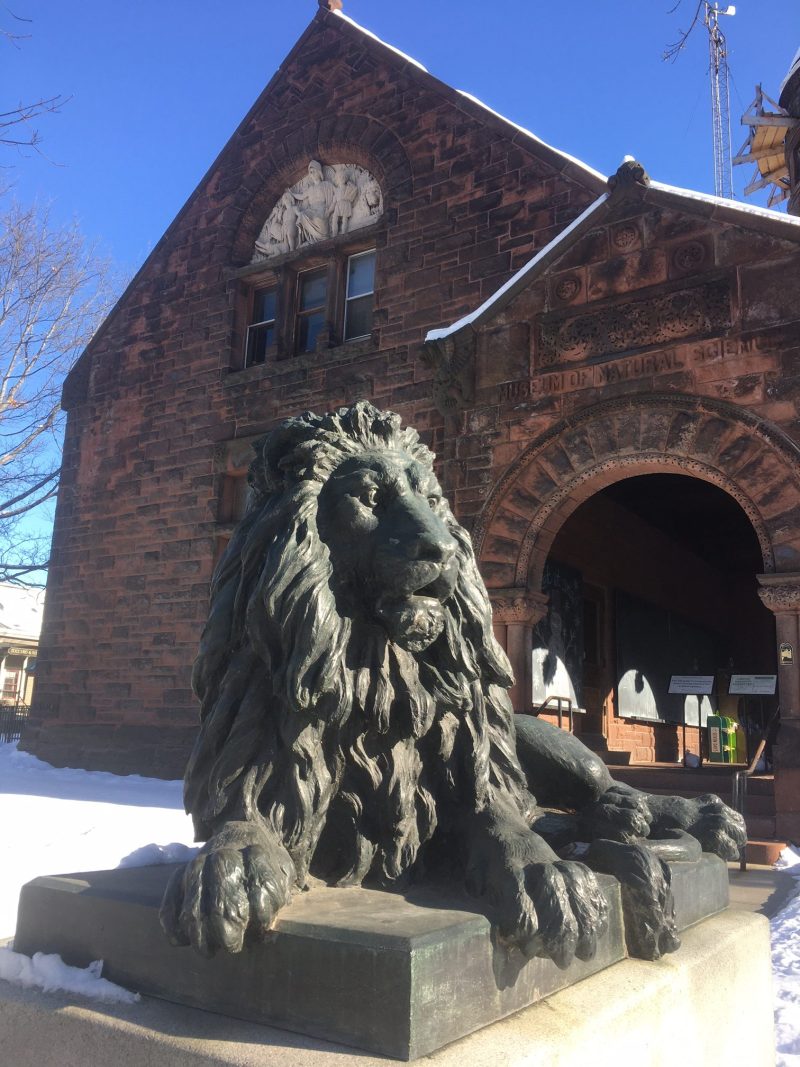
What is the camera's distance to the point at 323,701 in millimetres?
1748

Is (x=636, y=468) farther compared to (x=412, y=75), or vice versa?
(x=412, y=75)

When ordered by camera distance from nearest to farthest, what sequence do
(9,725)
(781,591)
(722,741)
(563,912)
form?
(563,912) → (781,591) → (722,741) → (9,725)

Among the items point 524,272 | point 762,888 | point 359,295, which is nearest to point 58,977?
point 762,888

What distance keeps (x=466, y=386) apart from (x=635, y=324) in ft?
6.00

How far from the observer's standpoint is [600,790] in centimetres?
234

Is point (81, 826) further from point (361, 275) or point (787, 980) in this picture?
point (361, 275)

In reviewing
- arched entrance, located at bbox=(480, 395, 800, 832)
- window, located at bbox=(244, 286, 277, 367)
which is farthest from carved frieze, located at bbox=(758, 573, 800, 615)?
window, located at bbox=(244, 286, 277, 367)

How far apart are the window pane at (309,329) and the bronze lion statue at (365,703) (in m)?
11.3

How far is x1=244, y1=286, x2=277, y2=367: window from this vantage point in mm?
13570

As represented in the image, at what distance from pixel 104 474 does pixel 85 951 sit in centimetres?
1303

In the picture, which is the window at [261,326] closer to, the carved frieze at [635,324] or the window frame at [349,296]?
the window frame at [349,296]

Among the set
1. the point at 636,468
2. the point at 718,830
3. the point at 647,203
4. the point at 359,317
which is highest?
the point at 359,317

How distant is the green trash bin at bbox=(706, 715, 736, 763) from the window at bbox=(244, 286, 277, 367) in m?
8.27

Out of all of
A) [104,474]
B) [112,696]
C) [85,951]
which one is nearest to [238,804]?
[85,951]
